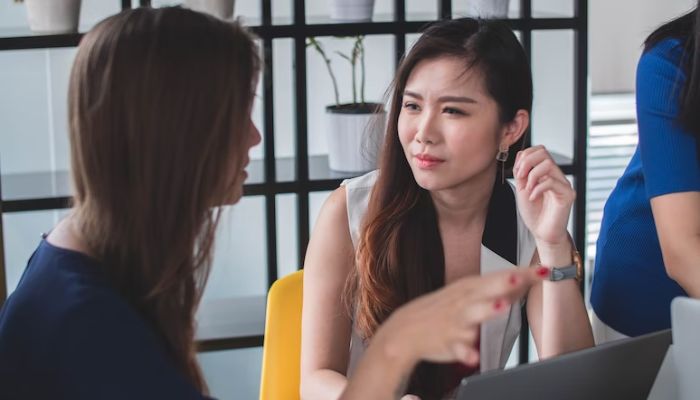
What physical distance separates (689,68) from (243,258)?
75.9 inches

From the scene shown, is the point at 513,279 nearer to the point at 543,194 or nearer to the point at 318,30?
the point at 543,194

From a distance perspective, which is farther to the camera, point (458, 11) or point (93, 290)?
point (458, 11)

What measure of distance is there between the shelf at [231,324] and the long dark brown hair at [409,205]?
975 millimetres

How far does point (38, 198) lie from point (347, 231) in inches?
44.4

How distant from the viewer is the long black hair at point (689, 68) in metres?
1.73

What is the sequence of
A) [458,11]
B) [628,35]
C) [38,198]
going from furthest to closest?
[628,35]
[458,11]
[38,198]

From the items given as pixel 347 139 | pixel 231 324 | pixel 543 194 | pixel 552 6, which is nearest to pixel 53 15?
pixel 347 139

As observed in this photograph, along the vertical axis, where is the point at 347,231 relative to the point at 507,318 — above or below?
above

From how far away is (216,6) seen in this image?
2740mm

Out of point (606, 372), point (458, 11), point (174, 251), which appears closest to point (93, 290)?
point (174, 251)

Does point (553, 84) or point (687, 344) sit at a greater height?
point (553, 84)

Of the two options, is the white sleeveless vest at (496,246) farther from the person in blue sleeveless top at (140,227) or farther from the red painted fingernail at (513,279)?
the red painted fingernail at (513,279)

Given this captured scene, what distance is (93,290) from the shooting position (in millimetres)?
1159

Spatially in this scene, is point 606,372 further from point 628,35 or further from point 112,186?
point 628,35
